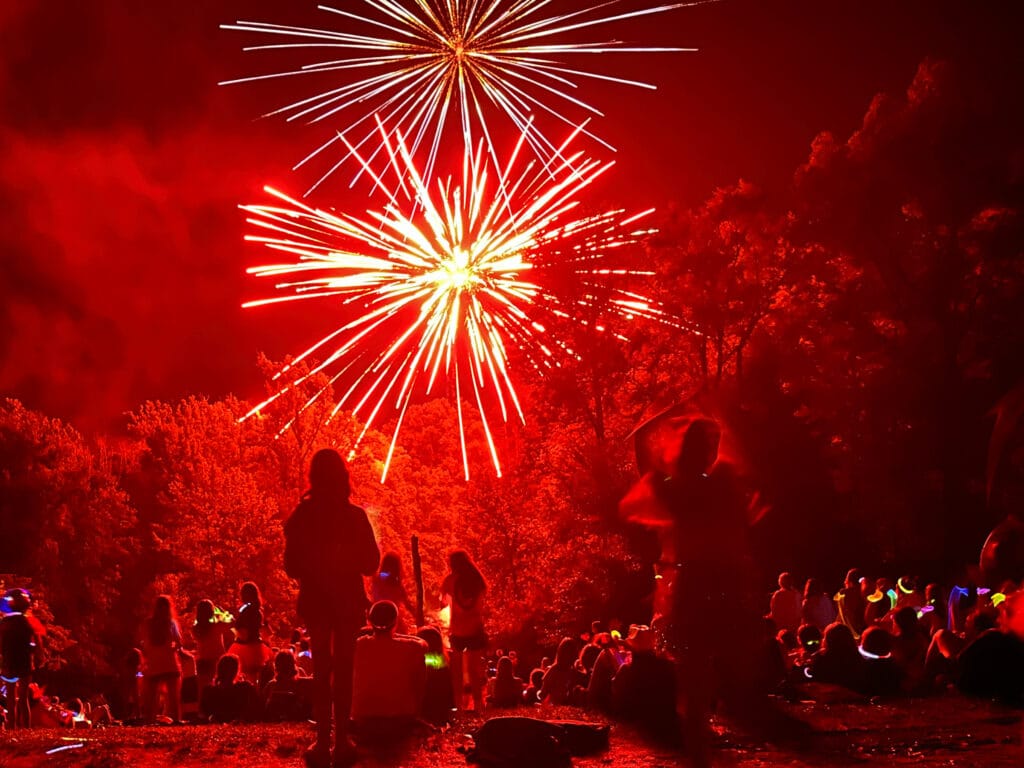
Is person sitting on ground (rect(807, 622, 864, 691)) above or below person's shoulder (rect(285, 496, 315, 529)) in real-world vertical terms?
below

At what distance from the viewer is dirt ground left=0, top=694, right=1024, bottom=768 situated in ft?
28.1

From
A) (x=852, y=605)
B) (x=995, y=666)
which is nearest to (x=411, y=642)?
(x=995, y=666)

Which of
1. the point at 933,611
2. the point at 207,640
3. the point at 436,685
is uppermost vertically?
the point at 933,611

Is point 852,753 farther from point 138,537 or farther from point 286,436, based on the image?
point 138,537

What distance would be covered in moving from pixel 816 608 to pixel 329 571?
1144 centimetres

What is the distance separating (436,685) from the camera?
37.7 feet

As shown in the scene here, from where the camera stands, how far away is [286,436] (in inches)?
1797

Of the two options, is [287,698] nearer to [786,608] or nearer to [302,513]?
[302,513]

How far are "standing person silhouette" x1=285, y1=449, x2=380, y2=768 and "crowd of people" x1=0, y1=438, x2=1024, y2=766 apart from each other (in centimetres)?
1

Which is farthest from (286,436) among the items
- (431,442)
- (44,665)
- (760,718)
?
(760,718)

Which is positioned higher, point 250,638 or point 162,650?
point 250,638

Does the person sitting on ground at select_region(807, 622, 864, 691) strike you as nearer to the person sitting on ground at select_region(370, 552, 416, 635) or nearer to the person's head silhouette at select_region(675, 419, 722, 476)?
the person sitting on ground at select_region(370, 552, 416, 635)

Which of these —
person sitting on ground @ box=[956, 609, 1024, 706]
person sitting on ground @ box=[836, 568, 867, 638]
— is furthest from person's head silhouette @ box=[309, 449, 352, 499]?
person sitting on ground @ box=[836, 568, 867, 638]

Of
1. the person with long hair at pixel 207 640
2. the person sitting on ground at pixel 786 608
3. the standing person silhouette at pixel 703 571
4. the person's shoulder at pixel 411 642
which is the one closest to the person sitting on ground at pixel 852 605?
the person sitting on ground at pixel 786 608
